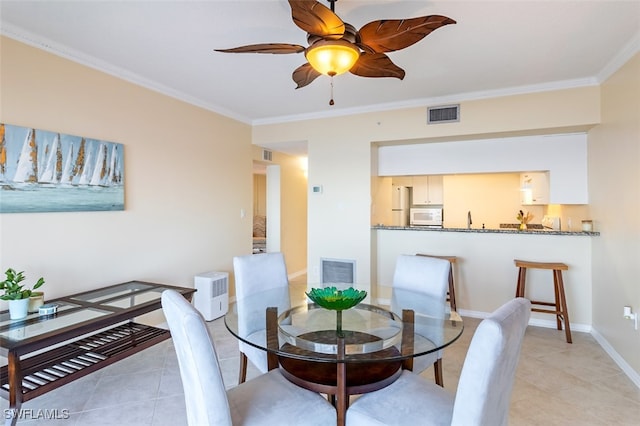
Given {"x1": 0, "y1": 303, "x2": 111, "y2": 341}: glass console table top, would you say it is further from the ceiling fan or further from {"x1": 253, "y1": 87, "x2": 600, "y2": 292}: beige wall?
{"x1": 253, "y1": 87, "x2": 600, "y2": 292}: beige wall

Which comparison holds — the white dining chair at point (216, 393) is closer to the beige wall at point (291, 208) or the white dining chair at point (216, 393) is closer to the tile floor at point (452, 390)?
the tile floor at point (452, 390)

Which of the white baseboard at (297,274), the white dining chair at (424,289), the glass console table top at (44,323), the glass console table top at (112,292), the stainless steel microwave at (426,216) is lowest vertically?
the white baseboard at (297,274)

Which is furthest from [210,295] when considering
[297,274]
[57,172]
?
[297,274]

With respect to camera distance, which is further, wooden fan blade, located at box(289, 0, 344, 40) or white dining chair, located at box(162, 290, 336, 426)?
wooden fan blade, located at box(289, 0, 344, 40)

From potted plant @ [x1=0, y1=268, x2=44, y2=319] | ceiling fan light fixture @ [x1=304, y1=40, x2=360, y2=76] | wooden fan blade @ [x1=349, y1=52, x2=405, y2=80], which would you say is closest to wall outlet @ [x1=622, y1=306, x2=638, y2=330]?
wooden fan blade @ [x1=349, y1=52, x2=405, y2=80]

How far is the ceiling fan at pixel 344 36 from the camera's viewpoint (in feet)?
5.34

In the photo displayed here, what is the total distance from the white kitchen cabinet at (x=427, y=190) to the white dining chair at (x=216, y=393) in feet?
17.3

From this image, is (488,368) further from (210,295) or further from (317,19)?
(210,295)

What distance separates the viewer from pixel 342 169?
4410 millimetres

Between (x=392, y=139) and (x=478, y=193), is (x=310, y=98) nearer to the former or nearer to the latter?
(x=392, y=139)

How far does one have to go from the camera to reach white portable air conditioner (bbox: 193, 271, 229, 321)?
377 centimetres

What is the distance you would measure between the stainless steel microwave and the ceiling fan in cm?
453

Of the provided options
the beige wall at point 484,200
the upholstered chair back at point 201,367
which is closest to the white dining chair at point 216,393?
the upholstered chair back at point 201,367

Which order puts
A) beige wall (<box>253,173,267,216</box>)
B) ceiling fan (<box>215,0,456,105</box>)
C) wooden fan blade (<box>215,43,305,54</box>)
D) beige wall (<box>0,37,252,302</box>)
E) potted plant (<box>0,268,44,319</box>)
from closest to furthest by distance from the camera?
ceiling fan (<box>215,0,456,105</box>) < wooden fan blade (<box>215,43,305,54</box>) < potted plant (<box>0,268,44,319</box>) < beige wall (<box>0,37,252,302</box>) < beige wall (<box>253,173,267,216</box>)
